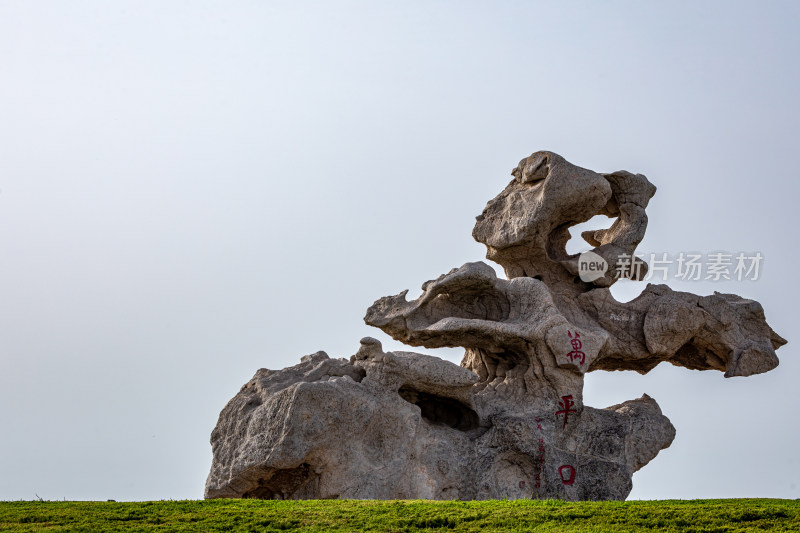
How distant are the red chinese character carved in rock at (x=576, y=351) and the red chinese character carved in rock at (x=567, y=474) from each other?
1.28 metres

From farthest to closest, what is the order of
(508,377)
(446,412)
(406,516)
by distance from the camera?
1. (508,377)
2. (446,412)
3. (406,516)

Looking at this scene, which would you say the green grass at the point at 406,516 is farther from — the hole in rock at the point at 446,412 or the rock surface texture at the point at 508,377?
the hole in rock at the point at 446,412

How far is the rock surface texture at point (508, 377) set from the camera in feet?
34.8

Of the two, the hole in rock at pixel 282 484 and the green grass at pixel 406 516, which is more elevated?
the hole in rock at pixel 282 484

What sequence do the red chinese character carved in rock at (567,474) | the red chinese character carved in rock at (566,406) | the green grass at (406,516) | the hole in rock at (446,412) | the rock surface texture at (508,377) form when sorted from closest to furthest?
1. the green grass at (406,516)
2. the rock surface texture at (508,377)
3. the red chinese character carved in rock at (567,474)
4. the hole in rock at (446,412)
5. the red chinese character carved in rock at (566,406)

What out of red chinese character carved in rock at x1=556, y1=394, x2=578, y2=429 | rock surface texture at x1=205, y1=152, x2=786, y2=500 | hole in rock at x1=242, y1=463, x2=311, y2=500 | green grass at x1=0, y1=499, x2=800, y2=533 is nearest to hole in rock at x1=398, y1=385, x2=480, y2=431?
rock surface texture at x1=205, y1=152, x2=786, y2=500

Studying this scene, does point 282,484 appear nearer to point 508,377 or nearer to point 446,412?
point 446,412

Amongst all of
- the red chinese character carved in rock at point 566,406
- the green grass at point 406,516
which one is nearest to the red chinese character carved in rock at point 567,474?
the red chinese character carved in rock at point 566,406

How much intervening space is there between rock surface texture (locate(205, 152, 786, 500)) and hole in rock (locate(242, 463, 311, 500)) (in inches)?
0.6

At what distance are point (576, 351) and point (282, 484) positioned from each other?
12.5 feet

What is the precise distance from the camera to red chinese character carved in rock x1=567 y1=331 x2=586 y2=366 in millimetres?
12266

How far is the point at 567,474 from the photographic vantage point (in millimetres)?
11672

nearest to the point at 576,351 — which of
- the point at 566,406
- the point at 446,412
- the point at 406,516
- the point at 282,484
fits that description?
the point at 566,406

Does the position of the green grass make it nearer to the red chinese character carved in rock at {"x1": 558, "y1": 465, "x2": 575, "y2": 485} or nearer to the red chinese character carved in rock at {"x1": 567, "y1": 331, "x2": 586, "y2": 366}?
the red chinese character carved in rock at {"x1": 558, "y1": 465, "x2": 575, "y2": 485}
